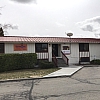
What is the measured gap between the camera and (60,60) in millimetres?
23047

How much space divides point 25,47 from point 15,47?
131 cm

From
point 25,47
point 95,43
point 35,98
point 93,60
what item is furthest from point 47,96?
point 95,43

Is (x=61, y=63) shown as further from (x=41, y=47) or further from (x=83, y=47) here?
(x=83, y=47)

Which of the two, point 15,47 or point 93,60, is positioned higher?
point 15,47

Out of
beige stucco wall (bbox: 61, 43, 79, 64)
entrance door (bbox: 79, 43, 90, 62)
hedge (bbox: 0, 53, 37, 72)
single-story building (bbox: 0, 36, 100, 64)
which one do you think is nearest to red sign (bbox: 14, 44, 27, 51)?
single-story building (bbox: 0, 36, 100, 64)

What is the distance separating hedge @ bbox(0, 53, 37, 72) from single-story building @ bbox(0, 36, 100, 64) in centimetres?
283

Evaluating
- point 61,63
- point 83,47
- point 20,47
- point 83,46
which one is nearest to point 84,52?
point 83,47

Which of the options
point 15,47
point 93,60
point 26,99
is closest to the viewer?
point 26,99

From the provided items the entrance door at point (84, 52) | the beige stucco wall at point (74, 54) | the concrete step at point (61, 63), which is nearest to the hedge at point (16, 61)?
the concrete step at point (61, 63)

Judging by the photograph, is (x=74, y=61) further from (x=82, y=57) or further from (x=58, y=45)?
(x=58, y=45)

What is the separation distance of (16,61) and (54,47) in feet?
25.2

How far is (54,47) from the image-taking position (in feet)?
81.2

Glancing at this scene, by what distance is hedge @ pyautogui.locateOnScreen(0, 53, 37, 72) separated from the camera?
684 inches

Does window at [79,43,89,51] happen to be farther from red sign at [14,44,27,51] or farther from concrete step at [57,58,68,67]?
red sign at [14,44,27,51]
